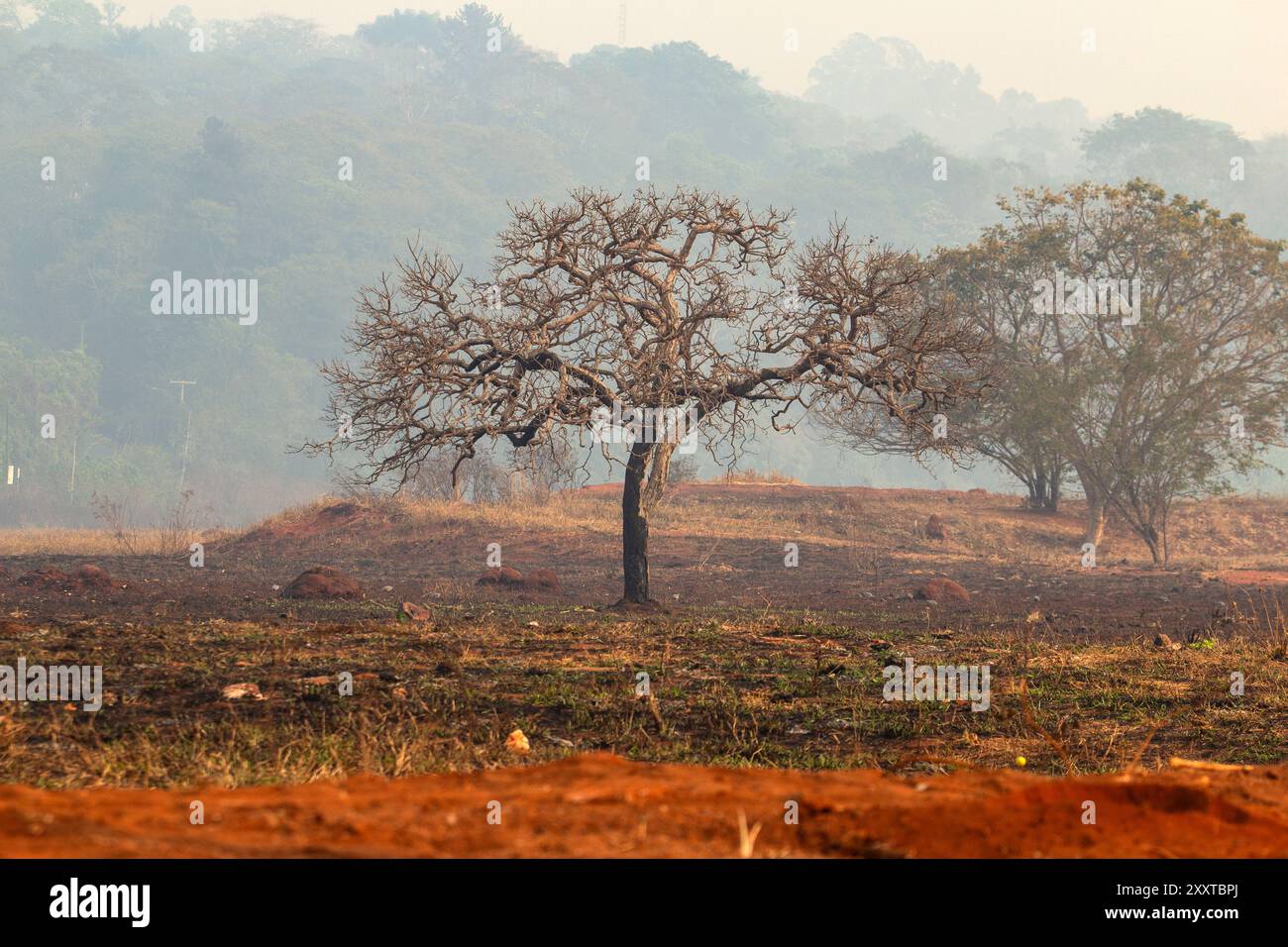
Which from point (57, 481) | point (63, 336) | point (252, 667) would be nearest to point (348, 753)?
point (252, 667)

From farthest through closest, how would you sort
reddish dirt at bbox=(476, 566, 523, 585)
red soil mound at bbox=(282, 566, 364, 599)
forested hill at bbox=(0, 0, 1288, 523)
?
forested hill at bbox=(0, 0, 1288, 523) → reddish dirt at bbox=(476, 566, 523, 585) → red soil mound at bbox=(282, 566, 364, 599)

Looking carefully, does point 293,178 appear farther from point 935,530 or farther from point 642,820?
point 642,820

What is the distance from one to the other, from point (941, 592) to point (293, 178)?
3123 inches

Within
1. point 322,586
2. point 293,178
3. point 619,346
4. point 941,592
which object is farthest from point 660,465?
point 293,178

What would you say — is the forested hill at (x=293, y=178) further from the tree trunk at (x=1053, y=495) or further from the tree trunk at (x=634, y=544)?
the tree trunk at (x=634, y=544)

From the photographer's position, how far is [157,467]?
70.1 meters

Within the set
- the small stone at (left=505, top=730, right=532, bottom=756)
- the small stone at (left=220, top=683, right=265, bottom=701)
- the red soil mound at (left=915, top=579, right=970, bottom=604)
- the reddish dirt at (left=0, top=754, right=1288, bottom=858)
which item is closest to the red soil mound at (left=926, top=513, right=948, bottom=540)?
the red soil mound at (left=915, top=579, right=970, bottom=604)

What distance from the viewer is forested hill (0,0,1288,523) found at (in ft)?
241

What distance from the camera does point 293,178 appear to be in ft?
300

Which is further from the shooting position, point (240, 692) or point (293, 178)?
point (293, 178)

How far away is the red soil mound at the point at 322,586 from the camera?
1864cm

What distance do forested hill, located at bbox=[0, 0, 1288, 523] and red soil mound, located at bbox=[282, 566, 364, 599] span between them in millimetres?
40773

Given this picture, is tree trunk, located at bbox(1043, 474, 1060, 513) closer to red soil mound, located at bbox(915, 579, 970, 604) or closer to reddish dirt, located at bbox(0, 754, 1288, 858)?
red soil mound, located at bbox(915, 579, 970, 604)

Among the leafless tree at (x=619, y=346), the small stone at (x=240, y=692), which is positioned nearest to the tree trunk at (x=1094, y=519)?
the leafless tree at (x=619, y=346)
